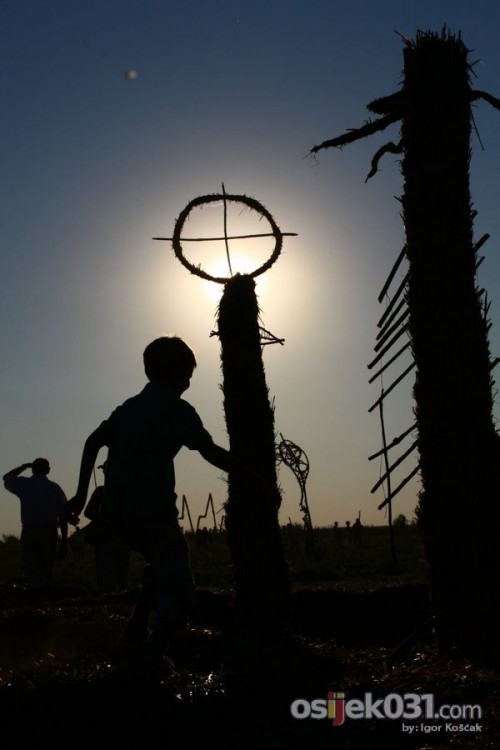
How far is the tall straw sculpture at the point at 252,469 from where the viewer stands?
23.3ft

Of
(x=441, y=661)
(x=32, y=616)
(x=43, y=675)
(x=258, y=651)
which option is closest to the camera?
(x=43, y=675)

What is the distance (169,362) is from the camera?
497 cm

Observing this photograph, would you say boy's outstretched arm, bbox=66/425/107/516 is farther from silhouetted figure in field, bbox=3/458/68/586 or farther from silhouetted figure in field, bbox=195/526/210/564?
silhouetted figure in field, bbox=195/526/210/564

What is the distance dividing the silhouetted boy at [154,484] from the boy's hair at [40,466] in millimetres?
7184

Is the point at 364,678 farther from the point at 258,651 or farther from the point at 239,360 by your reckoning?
the point at 239,360

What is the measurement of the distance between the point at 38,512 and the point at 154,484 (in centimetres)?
748

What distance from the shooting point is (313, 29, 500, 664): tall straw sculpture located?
17.5 feet

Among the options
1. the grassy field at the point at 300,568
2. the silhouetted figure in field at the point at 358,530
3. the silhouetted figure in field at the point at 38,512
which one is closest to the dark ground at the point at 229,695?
the grassy field at the point at 300,568

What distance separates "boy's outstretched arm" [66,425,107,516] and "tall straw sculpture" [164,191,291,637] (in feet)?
7.35

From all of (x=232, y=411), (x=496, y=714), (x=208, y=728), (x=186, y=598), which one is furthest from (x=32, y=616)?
(x=496, y=714)

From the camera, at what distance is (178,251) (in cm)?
797

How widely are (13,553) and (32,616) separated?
19.7 metres

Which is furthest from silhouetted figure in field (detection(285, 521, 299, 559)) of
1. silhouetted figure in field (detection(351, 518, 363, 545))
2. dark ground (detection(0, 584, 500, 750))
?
dark ground (detection(0, 584, 500, 750))

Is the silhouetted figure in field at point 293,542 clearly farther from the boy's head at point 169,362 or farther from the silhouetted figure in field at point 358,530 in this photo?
the boy's head at point 169,362
